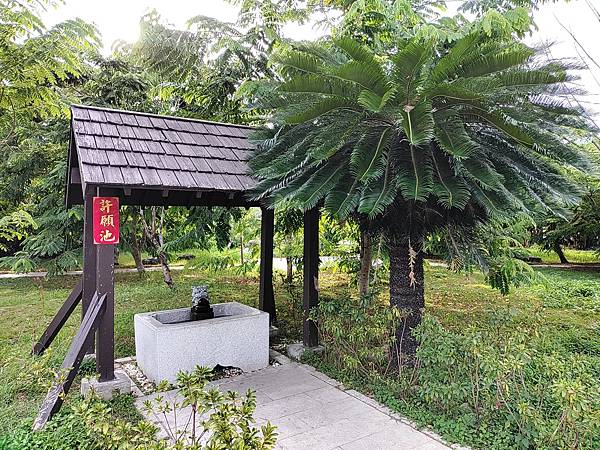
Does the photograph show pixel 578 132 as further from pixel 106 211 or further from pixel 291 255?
pixel 291 255

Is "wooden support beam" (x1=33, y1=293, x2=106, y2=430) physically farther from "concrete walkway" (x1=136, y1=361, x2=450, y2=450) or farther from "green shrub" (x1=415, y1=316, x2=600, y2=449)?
"green shrub" (x1=415, y1=316, x2=600, y2=449)

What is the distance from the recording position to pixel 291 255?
8242 mm

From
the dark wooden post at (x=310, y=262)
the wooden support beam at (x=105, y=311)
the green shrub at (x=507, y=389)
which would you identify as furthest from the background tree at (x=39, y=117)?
the green shrub at (x=507, y=389)

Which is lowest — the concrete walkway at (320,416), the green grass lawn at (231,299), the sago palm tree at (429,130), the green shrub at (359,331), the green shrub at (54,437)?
the concrete walkway at (320,416)

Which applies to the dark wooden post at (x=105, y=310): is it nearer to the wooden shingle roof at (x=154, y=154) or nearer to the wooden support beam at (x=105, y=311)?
the wooden support beam at (x=105, y=311)

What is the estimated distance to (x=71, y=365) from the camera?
3.66 m

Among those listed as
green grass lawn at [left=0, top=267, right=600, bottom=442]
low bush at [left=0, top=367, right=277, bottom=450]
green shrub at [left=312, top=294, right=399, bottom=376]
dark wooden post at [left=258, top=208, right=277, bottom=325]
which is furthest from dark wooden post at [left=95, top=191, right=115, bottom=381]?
dark wooden post at [left=258, top=208, right=277, bottom=325]

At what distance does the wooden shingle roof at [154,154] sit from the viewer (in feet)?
13.1

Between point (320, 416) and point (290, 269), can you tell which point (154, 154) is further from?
point (290, 269)

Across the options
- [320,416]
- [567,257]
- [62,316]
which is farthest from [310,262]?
A: [567,257]

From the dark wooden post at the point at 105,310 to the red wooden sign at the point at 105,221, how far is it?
0.26ft

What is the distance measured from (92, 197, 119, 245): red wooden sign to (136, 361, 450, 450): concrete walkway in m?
1.62

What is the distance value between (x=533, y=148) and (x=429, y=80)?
43.9 inches

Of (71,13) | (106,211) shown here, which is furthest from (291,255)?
(71,13)
